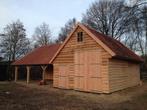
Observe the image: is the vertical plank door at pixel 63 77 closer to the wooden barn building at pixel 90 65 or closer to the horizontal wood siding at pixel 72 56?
the wooden barn building at pixel 90 65

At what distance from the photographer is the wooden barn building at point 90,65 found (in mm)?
16881

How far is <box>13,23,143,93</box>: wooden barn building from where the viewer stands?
55.4 feet

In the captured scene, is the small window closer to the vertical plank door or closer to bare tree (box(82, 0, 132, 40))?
the vertical plank door

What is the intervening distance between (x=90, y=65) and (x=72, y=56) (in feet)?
7.20

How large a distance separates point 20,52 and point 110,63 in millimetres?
29491

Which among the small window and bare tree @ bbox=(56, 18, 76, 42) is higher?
bare tree @ bbox=(56, 18, 76, 42)

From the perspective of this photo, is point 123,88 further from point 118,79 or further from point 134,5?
point 134,5

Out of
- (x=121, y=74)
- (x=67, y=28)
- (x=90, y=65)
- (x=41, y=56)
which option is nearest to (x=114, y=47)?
(x=121, y=74)

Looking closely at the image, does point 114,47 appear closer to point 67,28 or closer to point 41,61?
point 41,61

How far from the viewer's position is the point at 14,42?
4159cm

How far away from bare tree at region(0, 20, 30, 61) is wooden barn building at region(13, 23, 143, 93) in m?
22.5

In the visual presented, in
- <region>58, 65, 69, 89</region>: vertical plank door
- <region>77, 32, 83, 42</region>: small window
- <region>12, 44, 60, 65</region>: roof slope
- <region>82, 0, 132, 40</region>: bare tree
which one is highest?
<region>82, 0, 132, 40</region>: bare tree

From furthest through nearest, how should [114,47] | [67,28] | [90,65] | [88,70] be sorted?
[67,28], [114,47], [88,70], [90,65]

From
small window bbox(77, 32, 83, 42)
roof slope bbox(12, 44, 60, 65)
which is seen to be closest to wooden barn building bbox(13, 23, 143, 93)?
small window bbox(77, 32, 83, 42)
